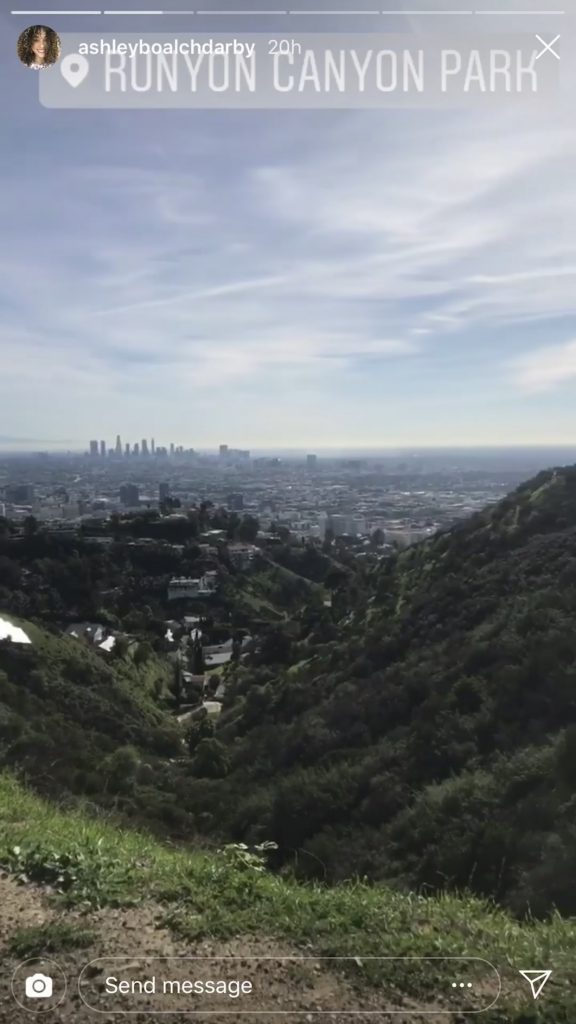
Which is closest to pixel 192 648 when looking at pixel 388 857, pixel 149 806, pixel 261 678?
pixel 261 678

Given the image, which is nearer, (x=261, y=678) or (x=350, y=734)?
(x=350, y=734)

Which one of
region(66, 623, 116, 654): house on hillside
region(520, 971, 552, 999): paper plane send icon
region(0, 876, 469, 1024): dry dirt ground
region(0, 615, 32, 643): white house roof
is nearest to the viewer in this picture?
region(0, 876, 469, 1024): dry dirt ground

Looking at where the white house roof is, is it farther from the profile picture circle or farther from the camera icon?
the profile picture circle

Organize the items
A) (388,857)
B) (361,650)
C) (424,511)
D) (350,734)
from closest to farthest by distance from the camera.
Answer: (388,857), (350,734), (361,650), (424,511)

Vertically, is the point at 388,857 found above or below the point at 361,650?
above

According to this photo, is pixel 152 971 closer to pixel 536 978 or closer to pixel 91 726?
pixel 536 978

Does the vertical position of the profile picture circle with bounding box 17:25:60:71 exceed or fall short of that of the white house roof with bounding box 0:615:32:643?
it exceeds it

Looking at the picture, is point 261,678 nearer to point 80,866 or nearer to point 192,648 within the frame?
point 192,648

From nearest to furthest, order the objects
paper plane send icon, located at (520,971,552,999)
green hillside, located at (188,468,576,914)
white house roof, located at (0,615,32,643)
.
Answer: paper plane send icon, located at (520,971,552,999) < green hillside, located at (188,468,576,914) < white house roof, located at (0,615,32,643)

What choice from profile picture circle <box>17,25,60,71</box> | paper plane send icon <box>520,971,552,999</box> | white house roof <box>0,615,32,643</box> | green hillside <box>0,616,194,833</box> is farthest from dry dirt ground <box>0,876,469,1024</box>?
white house roof <box>0,615,32,643</box>
